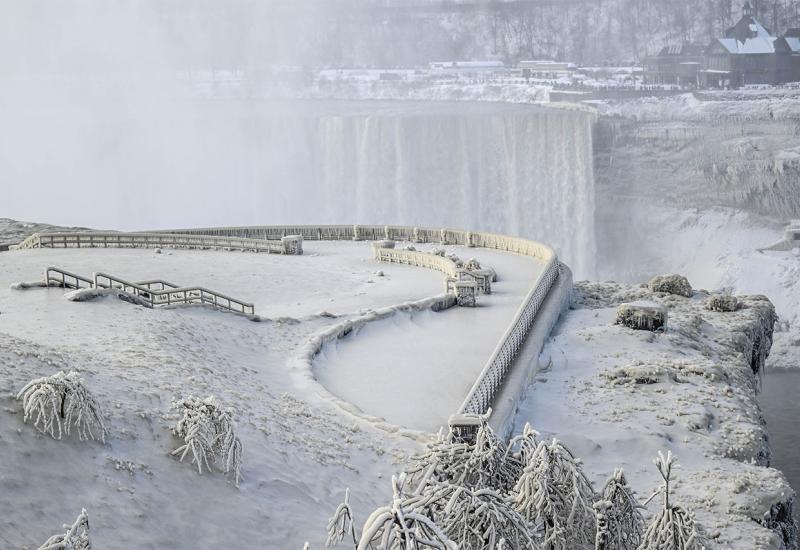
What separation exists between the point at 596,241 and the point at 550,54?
113 ft

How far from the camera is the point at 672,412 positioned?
26703mm

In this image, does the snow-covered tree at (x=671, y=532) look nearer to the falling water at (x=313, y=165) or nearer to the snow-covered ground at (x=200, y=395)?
the snow-covered ground at (x=200, y=395)

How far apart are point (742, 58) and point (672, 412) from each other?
64.7 metres

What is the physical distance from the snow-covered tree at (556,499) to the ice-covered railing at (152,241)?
30523 millimetres

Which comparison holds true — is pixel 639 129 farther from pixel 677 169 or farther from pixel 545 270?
pixel 545 270

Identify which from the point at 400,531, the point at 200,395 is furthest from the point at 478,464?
the point at 200,395

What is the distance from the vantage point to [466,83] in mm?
105125

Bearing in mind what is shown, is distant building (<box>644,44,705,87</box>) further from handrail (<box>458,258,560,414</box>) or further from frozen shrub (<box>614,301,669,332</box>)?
frozen shrub (<box>614,301,669,332</box>)

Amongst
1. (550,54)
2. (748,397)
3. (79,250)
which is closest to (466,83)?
(550,54)

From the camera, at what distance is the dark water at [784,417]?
39219 mm

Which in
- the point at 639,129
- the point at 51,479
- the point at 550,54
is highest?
the point at 550,54

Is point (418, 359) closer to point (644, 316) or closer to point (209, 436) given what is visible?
point (644, 316)

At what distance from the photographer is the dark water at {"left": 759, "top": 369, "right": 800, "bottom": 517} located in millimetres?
39219

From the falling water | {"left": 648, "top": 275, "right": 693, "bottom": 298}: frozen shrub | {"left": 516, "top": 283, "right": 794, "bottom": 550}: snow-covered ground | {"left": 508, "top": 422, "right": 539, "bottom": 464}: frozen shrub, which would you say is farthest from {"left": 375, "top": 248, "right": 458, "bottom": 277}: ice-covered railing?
the falling water
